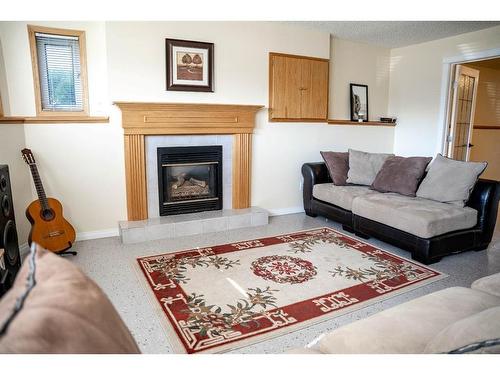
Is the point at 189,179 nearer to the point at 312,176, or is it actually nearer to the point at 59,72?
the point at 312,176

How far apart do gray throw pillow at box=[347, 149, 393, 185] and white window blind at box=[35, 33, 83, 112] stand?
3138 mm

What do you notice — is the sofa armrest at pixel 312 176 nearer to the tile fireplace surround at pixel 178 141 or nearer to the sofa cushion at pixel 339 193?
the sofa cushion at pixel 339 193

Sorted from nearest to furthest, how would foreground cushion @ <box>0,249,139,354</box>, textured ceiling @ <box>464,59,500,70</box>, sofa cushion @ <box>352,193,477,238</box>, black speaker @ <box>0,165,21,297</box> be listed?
foreground cushion @ <box>0,249,139,354</box>
black speaker @ <box>0,165,21,297</box>
sofa cushion @ <box>352,193,477,238</box>
textured ceiling @ <box>464,59,500,70</box>

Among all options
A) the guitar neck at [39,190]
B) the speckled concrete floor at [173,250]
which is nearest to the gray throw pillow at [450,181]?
the speckled concrete floor at [173,250]

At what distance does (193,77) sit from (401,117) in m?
3.37

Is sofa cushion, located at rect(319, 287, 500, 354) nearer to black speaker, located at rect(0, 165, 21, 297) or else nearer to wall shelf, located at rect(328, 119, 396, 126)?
black speaker, located at rect(0, 165, 21, 297)

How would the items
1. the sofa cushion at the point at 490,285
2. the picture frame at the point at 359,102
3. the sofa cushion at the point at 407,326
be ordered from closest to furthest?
the sofa cushion at the point at 407,326
the sofa cushion at the point at 490,285
the picture frame at the point at 359,102

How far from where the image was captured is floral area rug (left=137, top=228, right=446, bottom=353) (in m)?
2.07

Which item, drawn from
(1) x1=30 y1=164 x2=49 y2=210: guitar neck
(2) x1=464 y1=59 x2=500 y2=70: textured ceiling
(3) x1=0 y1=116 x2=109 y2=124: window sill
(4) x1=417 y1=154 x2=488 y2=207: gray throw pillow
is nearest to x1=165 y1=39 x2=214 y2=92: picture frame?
(3) x1=0 y1=116 x2=109 y2=124: window sill

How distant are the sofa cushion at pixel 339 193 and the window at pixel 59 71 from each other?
276cm

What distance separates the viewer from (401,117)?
5.45m

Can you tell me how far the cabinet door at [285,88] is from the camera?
14.2 feet
